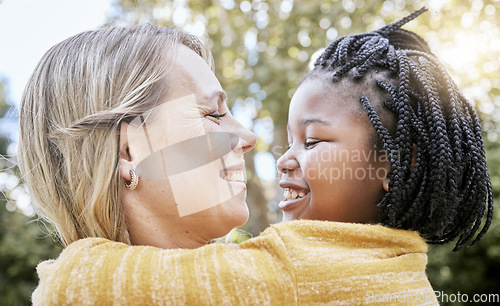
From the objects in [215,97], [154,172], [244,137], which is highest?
[215,97]

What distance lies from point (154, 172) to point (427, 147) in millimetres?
1085

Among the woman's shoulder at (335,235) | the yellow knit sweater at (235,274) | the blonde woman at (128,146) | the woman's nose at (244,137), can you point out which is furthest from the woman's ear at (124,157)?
the woman's shoulder at (335,235)

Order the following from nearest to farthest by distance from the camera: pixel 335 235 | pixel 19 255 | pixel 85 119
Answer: pixel 335 235 < pixel 85 119 < pixel 19 255

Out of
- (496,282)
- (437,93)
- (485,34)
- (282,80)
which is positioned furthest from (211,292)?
(496,282)

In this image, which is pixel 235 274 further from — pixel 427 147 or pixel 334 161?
pixel 427 147

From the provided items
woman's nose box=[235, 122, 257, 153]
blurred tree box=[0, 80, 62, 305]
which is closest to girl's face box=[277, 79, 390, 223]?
woman's nose box=[235, 122, 257, 153]

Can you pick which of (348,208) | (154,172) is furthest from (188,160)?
(348,208)

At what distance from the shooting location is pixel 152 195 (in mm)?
1736

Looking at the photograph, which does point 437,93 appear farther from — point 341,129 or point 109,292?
point 109,292

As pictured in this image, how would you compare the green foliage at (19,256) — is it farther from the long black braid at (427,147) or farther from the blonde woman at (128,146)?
the long black braid at (427,147)

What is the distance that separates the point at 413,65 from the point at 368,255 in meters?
0.95

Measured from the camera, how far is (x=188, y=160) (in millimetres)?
1729

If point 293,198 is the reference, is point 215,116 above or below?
above

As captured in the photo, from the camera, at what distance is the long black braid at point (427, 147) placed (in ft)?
5.95
